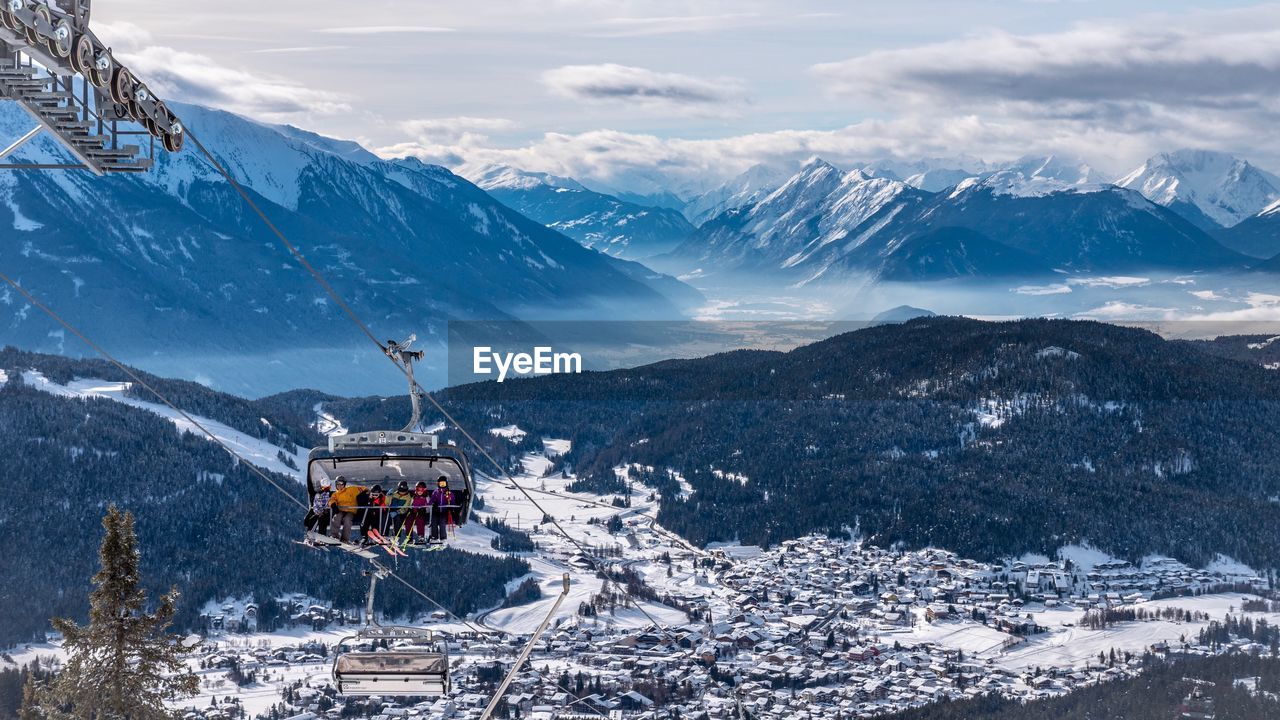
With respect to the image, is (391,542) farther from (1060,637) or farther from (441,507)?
(1060,637)

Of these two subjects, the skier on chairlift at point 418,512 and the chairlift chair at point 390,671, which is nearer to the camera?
the chairlift chair at point 390,671

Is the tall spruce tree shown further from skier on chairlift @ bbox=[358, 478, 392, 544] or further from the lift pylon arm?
the lift pylon arm

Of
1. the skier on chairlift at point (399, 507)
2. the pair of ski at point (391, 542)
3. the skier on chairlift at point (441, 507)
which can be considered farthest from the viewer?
the skier on chairlift at point (441, 507)

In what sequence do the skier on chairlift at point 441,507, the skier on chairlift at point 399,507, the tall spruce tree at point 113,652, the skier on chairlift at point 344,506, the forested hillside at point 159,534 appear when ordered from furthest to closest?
the forested hillside at point 159,534 → the tall spruce tree at point 113,652 → the skier on chairlift at point 441,507 → the skier on chairlift at point 399,507 → the skier on chairlift at point 344,506

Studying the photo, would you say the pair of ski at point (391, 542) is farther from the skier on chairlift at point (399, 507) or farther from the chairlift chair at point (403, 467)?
the chairlift chair at point (403, 467)

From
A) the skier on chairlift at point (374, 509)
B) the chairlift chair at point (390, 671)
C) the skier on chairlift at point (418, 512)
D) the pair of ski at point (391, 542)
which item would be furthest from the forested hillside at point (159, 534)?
the chairlift chair at point (390, 671)

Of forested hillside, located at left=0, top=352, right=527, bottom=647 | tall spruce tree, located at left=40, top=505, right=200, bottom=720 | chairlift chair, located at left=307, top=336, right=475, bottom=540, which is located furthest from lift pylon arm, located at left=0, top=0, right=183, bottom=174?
forested hillside, located at left=0, top=352, right=527, bottom=647

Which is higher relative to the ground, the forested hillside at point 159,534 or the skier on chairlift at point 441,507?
the skier on chairlift at point 441,507

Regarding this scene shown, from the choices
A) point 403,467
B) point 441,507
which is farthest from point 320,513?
point 441,507

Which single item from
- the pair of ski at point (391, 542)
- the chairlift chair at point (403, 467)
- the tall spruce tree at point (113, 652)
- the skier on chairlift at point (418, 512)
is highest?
the chairlift chair at point (403, 467)
